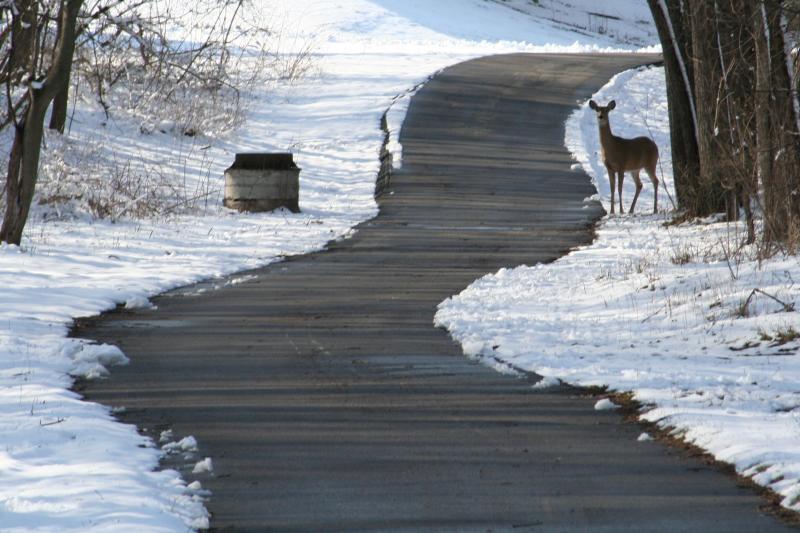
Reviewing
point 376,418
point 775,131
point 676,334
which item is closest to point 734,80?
point 775,131

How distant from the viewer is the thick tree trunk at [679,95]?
21.1 meters

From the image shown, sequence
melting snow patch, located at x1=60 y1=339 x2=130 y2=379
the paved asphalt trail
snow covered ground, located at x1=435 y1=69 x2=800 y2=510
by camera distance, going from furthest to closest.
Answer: melting snow patch, located at x1=60 y1=339 x2=130 y2=379 → snow covered ground, located at x1=435 y1=69 x2=800 y2=510 → the paved asphalt trail

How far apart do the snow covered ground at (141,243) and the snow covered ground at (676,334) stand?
10.1 ft

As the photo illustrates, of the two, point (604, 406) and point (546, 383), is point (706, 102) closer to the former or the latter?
point (546, 383)

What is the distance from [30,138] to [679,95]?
1019 centimetres

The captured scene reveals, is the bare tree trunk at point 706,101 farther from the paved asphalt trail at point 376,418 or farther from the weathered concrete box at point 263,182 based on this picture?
the weathered concrete box at point 263,182

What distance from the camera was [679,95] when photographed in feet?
69.5

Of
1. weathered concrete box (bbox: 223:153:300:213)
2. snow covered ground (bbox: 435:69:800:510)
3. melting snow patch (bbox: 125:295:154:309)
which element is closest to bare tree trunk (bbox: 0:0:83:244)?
melting snow patch (bbox: 125:295:154:309)

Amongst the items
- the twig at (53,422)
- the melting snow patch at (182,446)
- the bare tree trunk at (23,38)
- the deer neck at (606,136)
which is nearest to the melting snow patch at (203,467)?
the melting snow patch at (182,446)

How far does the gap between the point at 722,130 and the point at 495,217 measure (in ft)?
17.1

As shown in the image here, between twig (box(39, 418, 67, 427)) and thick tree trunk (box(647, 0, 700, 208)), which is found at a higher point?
thick tree trunk (box(647, 0, 700, 208))

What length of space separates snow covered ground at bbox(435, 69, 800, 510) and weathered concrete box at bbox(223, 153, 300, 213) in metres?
8.25

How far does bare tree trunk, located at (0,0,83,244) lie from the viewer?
54.1 ft

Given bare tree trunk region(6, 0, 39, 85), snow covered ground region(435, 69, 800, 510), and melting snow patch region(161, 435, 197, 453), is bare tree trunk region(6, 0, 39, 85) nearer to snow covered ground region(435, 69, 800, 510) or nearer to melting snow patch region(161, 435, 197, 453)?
snow covered ground region(435, 69, 800, 510)
